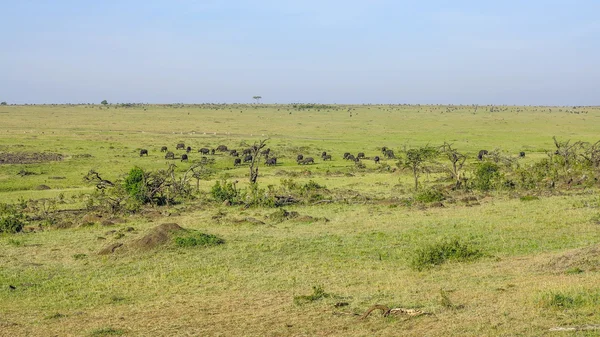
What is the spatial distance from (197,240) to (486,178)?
725 inches

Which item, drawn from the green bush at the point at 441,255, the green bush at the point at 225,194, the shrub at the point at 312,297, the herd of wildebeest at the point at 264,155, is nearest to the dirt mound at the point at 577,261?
the green bush at the point at 441,255

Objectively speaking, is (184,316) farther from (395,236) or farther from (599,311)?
(395,236)

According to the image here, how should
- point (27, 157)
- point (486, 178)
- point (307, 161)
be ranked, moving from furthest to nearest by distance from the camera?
point (307, 161)
point (27, 157)
point (486, 178)

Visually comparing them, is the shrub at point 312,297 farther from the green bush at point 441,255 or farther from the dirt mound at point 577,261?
the dirt mound at point 577,261

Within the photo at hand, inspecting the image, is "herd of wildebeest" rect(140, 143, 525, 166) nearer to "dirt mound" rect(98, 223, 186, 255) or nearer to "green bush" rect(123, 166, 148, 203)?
"green bush" rect(123, 166, 148, 203)

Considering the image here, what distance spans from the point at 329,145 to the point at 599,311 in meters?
54.4

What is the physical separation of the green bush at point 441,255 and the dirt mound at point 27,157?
36.6m

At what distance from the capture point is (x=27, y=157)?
1884 inches

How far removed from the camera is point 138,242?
62.3 ft

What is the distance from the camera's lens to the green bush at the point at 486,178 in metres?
32.8

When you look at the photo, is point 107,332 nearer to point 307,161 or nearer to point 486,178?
point 486,178

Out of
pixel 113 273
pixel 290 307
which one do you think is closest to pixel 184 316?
pixel 290 307

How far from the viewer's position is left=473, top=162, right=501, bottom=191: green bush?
32750 mm

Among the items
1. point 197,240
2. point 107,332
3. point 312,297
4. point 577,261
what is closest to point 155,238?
point 197,240
